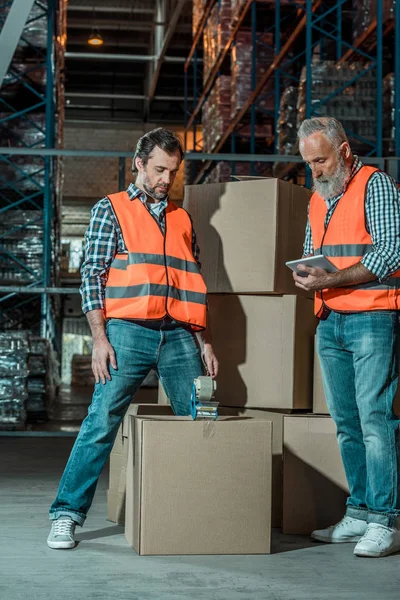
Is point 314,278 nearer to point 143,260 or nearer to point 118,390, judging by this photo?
point 143,260

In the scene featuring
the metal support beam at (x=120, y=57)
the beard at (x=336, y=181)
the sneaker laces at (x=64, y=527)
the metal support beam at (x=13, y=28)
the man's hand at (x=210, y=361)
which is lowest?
the sneaker laces at (x=64, y=527)

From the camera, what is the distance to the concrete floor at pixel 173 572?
3.00 m

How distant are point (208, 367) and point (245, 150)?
36.6 ft

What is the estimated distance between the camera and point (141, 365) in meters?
3.78

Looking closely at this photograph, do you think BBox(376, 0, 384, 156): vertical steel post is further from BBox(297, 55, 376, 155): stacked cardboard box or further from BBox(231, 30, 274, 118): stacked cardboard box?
BBox(231, 30, 274, 118): stacked cardboard box

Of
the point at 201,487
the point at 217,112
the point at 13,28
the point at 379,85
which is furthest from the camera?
the point at 217,112

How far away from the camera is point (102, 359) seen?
12.1 ft

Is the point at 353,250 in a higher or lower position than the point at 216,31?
lower

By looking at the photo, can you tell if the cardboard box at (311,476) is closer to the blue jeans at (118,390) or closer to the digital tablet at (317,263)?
the blue jeans at (118,390)

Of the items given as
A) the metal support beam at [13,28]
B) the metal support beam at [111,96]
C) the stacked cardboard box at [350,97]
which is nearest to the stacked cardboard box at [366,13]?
the stacked cardboard box at [350,97]

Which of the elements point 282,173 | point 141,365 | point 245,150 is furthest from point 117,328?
point 245,150

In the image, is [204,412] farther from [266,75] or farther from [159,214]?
[266,75]

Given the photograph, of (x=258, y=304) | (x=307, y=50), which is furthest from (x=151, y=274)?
(x=307, y=50)

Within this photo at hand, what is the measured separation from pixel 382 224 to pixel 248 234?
0.84 metres
